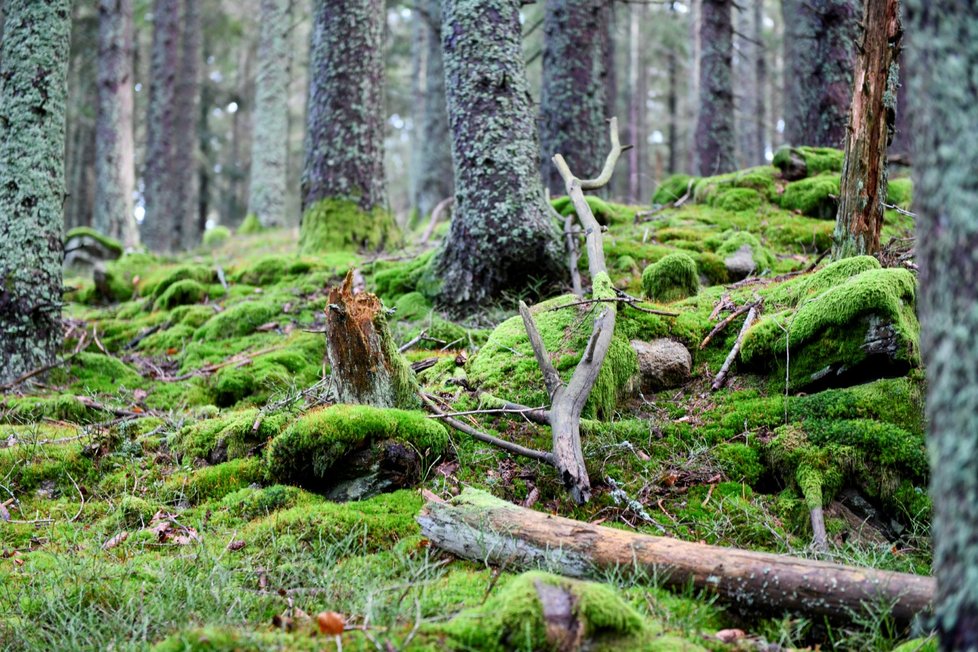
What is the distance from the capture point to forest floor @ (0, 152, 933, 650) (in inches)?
105

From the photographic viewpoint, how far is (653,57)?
30844 millimetres

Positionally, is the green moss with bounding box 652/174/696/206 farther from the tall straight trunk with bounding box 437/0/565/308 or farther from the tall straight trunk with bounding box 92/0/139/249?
the tall straight trunk with bounding box 92/0/139/249

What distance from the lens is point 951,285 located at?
153cm

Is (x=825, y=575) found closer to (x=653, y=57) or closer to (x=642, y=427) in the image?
(x=642, y=427)

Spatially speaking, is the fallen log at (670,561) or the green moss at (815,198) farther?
the green moss at (815,198)

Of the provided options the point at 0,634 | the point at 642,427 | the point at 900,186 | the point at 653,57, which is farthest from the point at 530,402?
the point at 653,57

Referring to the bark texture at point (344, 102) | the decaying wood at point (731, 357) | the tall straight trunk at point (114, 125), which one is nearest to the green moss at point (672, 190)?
the bark texture at point (344, 102)

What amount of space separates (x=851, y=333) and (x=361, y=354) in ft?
9.67

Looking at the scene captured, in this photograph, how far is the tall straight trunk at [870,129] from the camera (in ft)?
16.2

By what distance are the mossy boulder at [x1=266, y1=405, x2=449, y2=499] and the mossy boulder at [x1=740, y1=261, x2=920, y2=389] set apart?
2323 mm

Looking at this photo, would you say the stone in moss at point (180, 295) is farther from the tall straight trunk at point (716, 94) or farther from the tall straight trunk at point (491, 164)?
the tall straight trunk at point (716, 94)

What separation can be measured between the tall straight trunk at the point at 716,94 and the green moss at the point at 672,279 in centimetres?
670

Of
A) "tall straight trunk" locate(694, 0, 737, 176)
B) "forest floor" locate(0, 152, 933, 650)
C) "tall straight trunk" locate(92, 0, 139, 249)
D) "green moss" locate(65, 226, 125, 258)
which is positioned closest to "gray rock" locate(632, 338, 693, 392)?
"forest floor" locate(0, 152, 933, 650)

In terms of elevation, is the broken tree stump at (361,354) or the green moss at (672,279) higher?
the green moss at (672,279)
